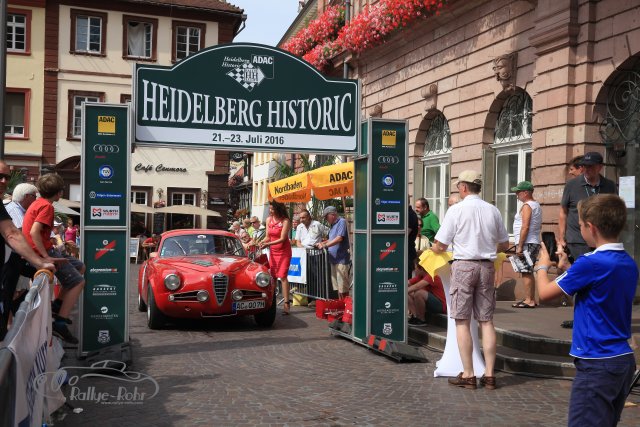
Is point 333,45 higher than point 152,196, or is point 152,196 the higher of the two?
point 333,45

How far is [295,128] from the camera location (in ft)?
30.2

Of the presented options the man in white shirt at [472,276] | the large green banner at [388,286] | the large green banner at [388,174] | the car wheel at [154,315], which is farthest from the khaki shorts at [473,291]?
the car wheel at [154,315]

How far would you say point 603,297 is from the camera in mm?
3719

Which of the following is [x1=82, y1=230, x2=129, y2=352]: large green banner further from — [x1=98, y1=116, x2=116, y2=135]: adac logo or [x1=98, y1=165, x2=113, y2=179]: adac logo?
[x1=98, y1=116, x2=116, y2=135]: adac logo

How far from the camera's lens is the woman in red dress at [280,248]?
12.2 metres

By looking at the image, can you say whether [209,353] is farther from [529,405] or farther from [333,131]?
[529,405]

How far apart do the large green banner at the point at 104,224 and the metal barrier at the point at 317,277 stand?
184 inches

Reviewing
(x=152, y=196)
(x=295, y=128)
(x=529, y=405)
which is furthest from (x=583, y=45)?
(x=152, y=196)

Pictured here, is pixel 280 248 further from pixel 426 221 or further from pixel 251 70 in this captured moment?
pixel 251 70

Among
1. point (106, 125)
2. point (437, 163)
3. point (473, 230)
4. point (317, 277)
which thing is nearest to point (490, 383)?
point (473, 230)

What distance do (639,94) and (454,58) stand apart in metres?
5.81

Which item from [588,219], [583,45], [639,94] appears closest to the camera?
[588,219]

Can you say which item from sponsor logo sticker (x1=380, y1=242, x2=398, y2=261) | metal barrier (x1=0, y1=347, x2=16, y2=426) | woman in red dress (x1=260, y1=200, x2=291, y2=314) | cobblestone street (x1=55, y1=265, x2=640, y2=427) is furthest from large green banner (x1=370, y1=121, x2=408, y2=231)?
metal barrier (x1=0, y1=347, x2=16, y2=426)

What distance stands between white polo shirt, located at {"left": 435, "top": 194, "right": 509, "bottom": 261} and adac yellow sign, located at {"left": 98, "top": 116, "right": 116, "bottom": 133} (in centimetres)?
384
